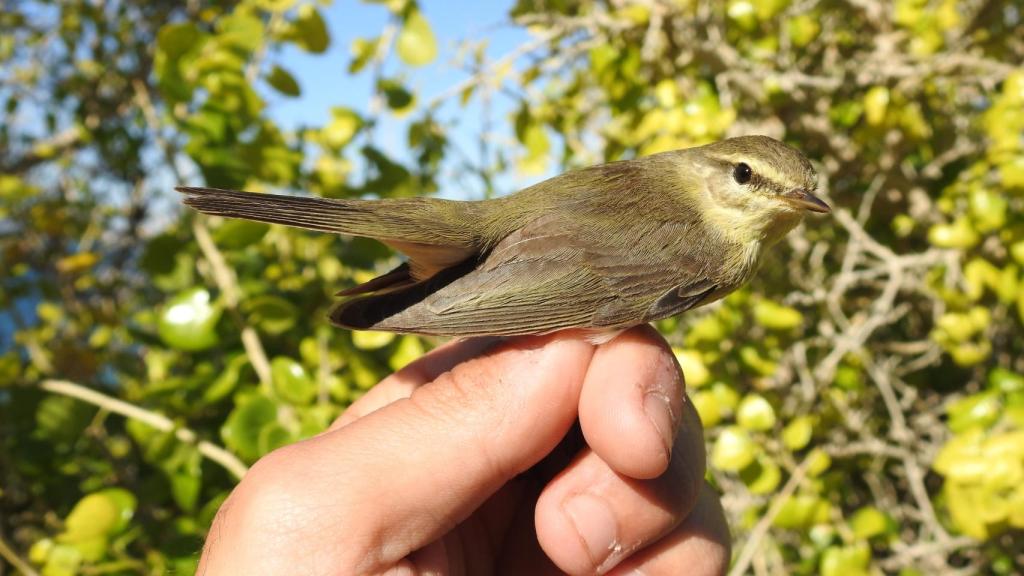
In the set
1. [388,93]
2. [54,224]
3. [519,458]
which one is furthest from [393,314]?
[54,224]

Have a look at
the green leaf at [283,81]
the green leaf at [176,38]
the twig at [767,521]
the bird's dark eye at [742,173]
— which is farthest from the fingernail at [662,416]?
the green leaf at [176,38]

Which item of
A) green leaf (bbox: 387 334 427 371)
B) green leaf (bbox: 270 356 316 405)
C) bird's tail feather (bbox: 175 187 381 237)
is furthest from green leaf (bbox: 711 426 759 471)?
green leaf (bbox: 270 356 316 405)

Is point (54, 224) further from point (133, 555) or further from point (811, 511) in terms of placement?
point (811, 511)

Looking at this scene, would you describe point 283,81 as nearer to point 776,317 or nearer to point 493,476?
point 493,476

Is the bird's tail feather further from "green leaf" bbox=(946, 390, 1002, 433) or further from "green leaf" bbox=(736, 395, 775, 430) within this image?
"green leaf" bbox=(946, 390, 1002, 433)

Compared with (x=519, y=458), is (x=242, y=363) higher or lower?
lower

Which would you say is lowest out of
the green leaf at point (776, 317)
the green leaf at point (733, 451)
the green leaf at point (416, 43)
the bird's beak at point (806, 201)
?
the green leaf at point (733, 451)

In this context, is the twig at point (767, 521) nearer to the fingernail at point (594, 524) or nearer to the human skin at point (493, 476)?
the human skin at point (493, 476)
